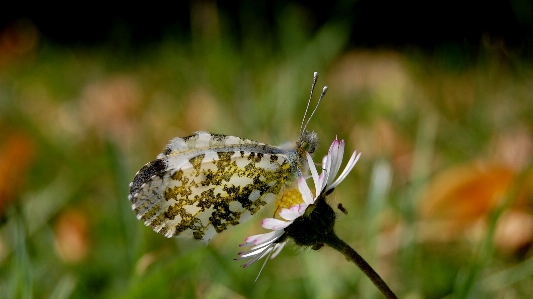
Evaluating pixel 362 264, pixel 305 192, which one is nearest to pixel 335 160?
pixel 305 192

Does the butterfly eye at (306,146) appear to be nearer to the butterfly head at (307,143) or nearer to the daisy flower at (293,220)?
the butterfly head at (307,143)

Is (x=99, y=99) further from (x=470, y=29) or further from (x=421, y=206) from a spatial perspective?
(x=421, y=206)

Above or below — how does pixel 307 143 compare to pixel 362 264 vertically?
above

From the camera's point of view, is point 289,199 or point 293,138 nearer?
point 289,199

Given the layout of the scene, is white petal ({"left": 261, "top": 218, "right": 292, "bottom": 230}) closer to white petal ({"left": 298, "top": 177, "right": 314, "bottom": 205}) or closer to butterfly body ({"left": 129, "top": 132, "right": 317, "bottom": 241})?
white petal ({"left": 298, "top": 177, "right": 314, "bottom": 205})

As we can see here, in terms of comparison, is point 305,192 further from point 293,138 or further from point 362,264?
point 293,138

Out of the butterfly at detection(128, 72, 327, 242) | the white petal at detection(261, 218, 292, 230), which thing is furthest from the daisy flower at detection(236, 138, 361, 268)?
the butterfly at detection(128, 72, 327, 242)

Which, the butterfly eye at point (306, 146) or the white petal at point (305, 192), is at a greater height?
the butterfly eye at point (306, 146)

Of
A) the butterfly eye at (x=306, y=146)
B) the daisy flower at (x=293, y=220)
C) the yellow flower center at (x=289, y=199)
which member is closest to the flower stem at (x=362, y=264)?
the daisy flower at (x=293, y=220)
